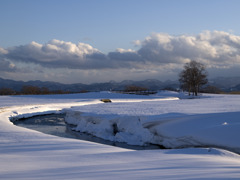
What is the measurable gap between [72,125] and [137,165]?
14491 mm

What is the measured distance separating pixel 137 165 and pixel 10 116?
742 inches

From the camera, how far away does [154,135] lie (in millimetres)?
13070

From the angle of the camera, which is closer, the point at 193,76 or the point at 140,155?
the point at 140,155

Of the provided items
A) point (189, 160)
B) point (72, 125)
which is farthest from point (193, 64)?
point (189, 160)

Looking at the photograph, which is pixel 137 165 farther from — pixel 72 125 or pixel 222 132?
pixel 72 125

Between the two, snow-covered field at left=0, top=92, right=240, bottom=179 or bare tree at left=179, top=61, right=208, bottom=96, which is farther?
bare tree at left=179, top=61, right=208, bottom=96

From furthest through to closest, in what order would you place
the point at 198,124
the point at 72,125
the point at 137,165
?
the point at 72,125
the point at 198,124
the point at 137,165

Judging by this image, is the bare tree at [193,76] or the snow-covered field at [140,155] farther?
the bare tree at [193,76]

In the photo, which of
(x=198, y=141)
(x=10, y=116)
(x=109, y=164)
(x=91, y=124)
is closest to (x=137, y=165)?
(x=109, y=164)

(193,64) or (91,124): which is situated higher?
(193,64)

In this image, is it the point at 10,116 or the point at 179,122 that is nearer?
the point at 179,122

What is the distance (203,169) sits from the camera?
5.88 metres

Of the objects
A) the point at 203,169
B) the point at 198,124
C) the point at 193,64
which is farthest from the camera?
the point at 193,64

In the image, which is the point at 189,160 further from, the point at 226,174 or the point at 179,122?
the point at 179,122
